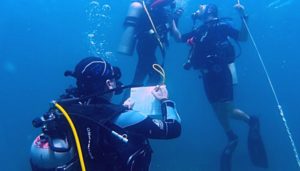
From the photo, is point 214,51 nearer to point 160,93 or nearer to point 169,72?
point 160,93

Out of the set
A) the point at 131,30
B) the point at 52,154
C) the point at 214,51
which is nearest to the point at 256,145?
the point at 214,51

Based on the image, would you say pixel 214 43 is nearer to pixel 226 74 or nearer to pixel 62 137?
pixel 226 74

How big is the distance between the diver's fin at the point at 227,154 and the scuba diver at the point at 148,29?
2.81 metres

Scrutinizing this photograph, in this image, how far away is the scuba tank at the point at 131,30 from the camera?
832 cm

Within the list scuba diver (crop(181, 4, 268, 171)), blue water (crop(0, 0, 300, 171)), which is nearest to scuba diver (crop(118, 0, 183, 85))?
scuba diver (crop(181, 4, 268, 171))

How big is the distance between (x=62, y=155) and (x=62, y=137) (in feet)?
0.57

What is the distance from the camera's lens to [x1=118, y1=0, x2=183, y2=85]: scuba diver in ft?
26.8

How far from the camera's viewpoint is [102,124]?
10.6 ft

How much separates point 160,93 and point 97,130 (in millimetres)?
1027

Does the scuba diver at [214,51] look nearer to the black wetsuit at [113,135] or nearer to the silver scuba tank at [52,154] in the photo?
the black wetsuit at [113,135]

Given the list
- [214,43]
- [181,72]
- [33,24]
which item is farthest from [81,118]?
[33,24]

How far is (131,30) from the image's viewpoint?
8.35 metres

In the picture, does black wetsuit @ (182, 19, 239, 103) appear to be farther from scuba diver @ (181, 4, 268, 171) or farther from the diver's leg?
the diver's leg

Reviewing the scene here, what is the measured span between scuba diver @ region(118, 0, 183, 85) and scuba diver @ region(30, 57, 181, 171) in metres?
4.24
